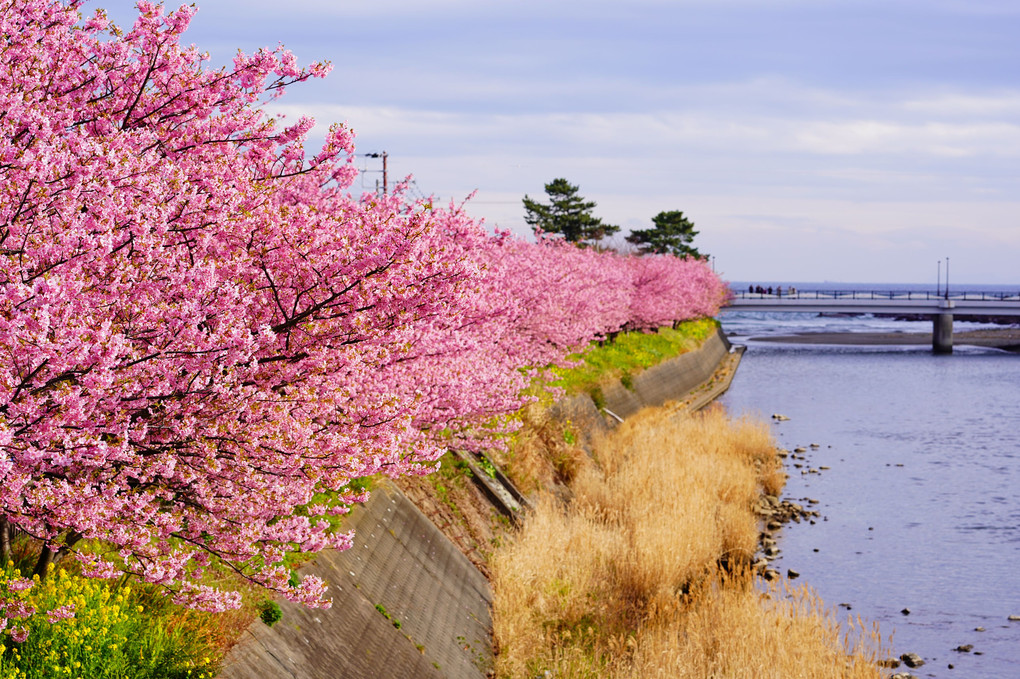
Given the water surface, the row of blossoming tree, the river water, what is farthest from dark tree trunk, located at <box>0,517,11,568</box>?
the river water

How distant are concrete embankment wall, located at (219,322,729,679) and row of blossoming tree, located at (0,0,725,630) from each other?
1.01m

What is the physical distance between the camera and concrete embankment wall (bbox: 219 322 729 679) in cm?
866

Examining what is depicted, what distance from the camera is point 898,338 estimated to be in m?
109

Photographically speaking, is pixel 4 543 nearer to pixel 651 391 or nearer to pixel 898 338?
pixel 651 391

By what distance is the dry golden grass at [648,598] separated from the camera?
41.6ft

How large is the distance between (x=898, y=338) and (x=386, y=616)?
4266 inches

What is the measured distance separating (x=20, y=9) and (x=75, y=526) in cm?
347

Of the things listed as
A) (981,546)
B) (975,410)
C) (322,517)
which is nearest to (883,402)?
(975,410)

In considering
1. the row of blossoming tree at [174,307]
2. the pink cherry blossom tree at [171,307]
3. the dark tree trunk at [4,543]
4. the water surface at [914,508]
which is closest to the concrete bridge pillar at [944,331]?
the water surface at [914,508]

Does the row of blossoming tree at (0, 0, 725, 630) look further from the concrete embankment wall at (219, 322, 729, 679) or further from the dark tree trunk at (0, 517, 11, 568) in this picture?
the concrete embankment wall at (219, 322, 729, 679)

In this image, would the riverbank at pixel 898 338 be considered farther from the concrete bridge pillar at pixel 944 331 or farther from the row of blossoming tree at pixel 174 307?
the row of blossoming tree at pixel 174 307

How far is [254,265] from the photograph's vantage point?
25.6 feet

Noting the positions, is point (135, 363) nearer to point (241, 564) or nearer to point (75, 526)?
point (75, 526)

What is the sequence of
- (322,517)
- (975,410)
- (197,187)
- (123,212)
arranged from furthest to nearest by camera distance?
(975,410) < (322,517) < (197,187) < (123,212)
